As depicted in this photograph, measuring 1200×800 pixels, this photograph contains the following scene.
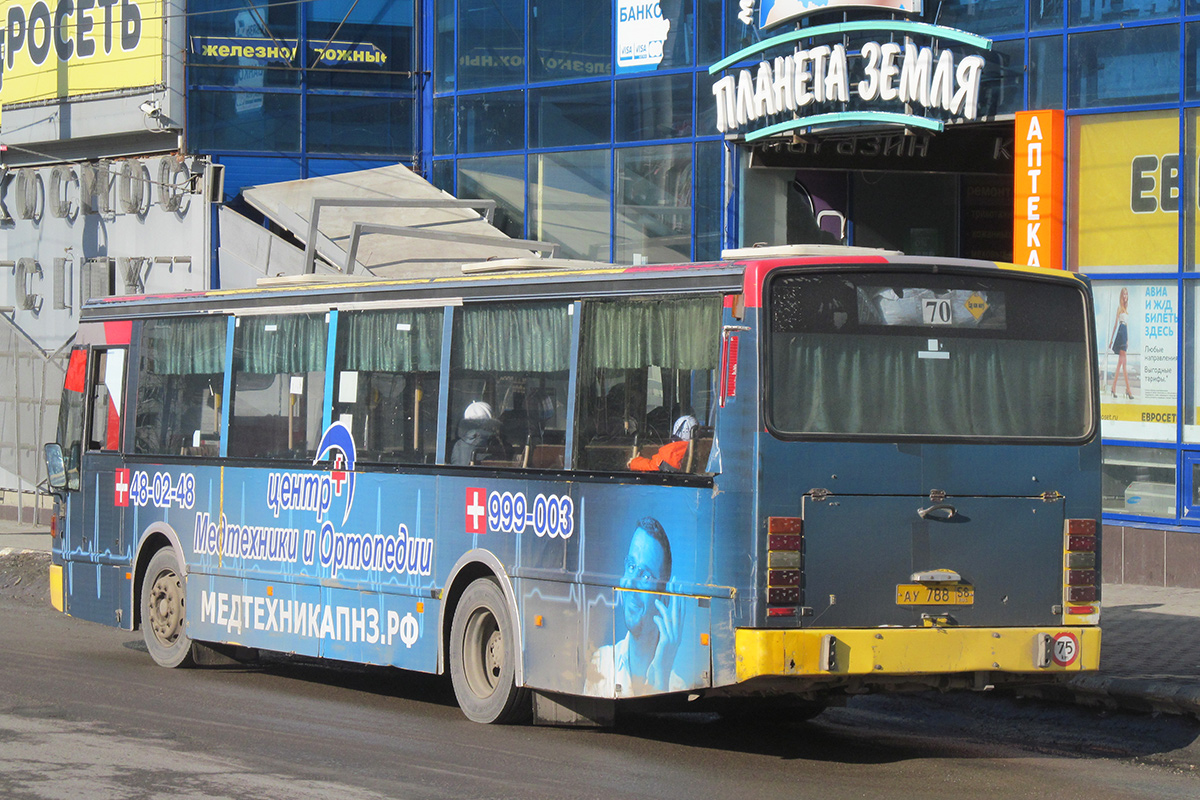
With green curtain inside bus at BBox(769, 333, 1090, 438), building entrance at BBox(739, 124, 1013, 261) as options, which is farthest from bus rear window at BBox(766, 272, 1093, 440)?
building entrance at BBox(739, 124, 1013, 261)

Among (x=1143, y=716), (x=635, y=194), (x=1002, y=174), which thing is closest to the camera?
(x=1143, y=716)

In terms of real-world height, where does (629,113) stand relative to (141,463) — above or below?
above

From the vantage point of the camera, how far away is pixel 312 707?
10789mm

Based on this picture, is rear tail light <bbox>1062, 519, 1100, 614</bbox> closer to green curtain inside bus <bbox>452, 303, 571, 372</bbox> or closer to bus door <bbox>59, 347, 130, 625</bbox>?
green curtain inside bus <bbox>452, 303, 571, 372</bbox>

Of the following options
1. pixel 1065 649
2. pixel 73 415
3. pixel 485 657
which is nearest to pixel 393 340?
pixel 485 657

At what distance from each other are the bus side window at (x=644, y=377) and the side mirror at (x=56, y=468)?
6606 millimetres

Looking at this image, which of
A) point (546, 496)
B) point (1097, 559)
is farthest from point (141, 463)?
point (1097, 559)

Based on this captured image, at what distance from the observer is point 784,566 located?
8352mm

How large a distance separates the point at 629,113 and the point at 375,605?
12178mm

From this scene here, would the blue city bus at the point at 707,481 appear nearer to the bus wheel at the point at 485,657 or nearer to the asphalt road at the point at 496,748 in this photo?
the bus wheel at the point at 485,657

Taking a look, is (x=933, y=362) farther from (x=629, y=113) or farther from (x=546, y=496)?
(x=629, y=113)

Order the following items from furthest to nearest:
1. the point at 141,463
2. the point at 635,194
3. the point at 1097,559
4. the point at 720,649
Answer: the point at 635,194
the point at 141,463
the point at 1097,559
the point at 720,649

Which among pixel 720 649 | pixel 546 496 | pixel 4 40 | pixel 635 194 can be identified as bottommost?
pixel 720 649

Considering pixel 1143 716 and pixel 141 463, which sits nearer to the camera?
pixel 1143 716
